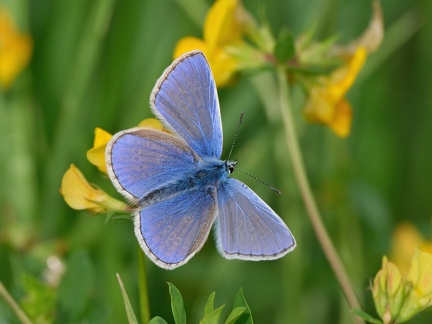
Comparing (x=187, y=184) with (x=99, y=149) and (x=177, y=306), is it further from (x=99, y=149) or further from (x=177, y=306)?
(x=177, y=306)

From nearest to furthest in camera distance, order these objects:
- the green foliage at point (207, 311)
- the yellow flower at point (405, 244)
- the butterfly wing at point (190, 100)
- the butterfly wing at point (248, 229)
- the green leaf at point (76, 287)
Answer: the green foliage at point (207, 311), the butterfly wing at point (248, 229), the butterfly wing at point (190, 100), the green leaf at point (76, 287), the yellow flower at point (405, 244)

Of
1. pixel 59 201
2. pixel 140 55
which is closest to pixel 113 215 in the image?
pixel 59 201

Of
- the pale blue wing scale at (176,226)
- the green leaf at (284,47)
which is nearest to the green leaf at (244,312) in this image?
the pale blue wing scale at (176,226)

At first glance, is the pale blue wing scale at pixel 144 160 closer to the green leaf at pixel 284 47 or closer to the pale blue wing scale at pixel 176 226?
the pale blue wing scale at pixel 176 226

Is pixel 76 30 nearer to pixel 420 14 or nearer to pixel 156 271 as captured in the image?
pixel 156 271

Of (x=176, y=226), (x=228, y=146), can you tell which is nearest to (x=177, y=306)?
(x=176, y=226)

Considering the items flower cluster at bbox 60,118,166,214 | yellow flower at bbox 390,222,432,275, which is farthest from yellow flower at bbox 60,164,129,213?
yellow flower at bbox 390,222,432,275

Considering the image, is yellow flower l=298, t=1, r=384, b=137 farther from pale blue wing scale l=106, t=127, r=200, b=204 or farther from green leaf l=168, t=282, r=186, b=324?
green leaf l=168, t=282, r=186, b=324
